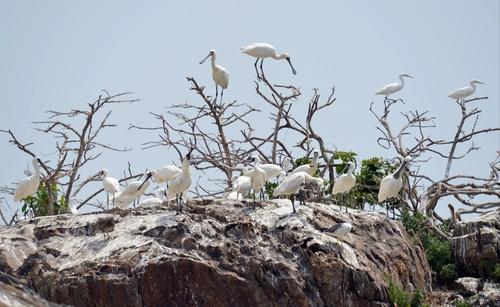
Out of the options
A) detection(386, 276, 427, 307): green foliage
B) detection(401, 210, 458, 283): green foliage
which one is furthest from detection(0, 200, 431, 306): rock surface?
detection(401, 210, 458, 283): green foliage

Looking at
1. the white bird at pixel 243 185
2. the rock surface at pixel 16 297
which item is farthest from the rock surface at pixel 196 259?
the rock surface at pixel 16 297

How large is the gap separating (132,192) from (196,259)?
4399 mm

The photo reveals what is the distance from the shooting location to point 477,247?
74.9 feet

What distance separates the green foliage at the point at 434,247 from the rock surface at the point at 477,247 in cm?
23

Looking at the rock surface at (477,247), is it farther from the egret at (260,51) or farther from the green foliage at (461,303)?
the egret at (260,51)

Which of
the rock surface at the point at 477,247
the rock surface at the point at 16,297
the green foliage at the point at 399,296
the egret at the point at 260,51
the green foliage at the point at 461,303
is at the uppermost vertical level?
the egret at the point at 260,51

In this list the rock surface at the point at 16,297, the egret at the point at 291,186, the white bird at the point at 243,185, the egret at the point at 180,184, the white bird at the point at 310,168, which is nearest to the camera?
the rock surface at the point at 16,297

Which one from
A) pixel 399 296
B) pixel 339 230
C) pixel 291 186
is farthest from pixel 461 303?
pixel 291 186

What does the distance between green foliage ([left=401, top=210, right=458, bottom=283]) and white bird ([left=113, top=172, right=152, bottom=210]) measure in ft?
18.8

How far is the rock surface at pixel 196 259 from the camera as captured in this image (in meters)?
17.0

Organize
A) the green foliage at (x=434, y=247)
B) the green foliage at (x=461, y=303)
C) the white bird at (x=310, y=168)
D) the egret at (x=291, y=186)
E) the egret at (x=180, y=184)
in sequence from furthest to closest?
the green foliage at (x=434, y=247) < the white bird at (x=310, y=168) < the green foliage at (x=461, y=303) < the egret at (x=291, y=186) < the egret at (x=180, y=184)

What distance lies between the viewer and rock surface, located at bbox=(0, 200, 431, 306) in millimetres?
17016

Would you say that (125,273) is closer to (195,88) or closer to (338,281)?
(338,281)

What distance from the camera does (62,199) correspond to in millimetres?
25438
